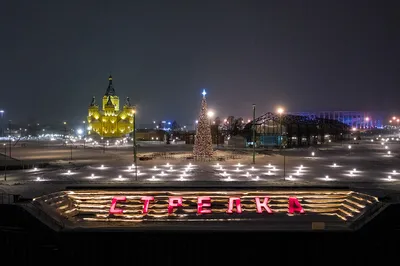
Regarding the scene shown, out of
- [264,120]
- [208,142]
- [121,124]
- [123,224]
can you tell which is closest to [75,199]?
[123,224]

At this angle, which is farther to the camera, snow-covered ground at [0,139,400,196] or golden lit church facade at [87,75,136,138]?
golden lit church facade at [87,75,136,138]

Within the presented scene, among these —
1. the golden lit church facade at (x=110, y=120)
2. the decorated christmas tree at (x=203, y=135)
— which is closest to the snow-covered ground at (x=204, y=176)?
the decorated christmas tree at (x=203, y=135)

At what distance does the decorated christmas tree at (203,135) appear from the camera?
46.5 meters

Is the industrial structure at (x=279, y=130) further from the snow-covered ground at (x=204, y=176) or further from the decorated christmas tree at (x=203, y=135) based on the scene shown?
the snow-covered ground at (x=204, y=176)

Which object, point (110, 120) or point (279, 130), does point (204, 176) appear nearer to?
point (279, 130)

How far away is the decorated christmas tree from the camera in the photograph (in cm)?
4653

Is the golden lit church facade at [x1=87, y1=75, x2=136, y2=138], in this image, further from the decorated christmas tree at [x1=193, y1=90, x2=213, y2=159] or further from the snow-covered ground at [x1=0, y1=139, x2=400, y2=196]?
the snow-covered ground at [x1=0, y1=139, x2=400, y2=196]

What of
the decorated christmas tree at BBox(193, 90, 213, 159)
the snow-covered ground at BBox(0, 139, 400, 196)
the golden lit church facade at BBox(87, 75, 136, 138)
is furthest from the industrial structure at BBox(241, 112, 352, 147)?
the golden lit church facade at BBox(87, 75, 136, 138)

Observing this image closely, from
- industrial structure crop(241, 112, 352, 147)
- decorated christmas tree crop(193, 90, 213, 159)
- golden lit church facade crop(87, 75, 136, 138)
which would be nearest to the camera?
decorated christmas tree crop(193, 90, 213, 159)

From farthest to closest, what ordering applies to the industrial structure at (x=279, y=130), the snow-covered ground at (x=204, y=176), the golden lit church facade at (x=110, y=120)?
the golden lit church facade at (x=110, y=120), the industrial structure at (x=279, y=130), the snow-covered ground at (x=204, y=176)

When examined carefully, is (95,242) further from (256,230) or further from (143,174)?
(143,174)

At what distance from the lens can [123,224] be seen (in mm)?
17625

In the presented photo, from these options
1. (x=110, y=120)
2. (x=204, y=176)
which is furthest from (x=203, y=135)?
(x=110, y=120)

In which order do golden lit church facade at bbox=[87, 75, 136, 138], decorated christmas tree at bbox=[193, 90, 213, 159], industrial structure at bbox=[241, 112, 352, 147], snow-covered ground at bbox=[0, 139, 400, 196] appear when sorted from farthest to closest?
golden lit church facade at bbox=[87, 75, 136, 138], industrial structure at bbox=[241, 112, 352, 147], decorated christmas tree at bbox=[193, 90, 213, 159], snow-covered ground at bbox=[0, 139, 400, 196]
